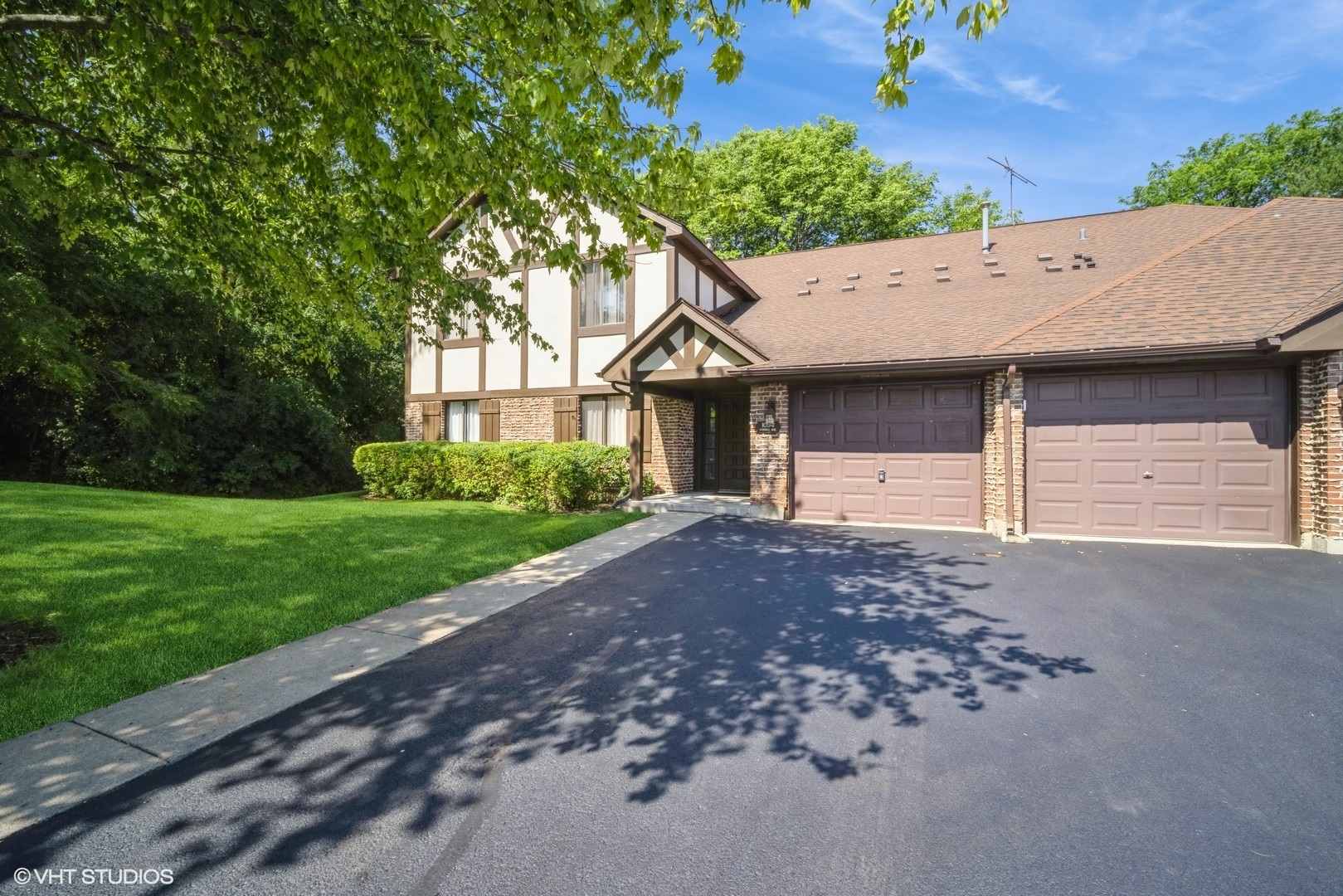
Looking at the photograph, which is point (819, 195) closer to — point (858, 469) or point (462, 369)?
point (462, 369)

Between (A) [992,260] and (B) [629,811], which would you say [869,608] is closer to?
(B) [629,811]

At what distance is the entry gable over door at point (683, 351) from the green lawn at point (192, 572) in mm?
3218

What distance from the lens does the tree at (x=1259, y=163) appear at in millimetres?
25422

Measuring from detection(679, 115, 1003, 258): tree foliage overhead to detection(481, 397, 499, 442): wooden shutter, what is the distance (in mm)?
13916

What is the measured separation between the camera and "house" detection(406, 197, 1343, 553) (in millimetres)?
9219

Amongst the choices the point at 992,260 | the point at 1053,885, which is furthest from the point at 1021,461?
the point at 1053,885

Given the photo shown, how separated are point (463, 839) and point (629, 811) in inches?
29.7

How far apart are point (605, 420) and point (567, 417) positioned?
1072mm

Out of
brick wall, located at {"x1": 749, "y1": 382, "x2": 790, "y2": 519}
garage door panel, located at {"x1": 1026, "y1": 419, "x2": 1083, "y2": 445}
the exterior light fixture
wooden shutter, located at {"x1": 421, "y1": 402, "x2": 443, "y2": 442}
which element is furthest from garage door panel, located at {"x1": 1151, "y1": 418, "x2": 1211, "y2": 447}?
wooden shutter, located at {"x1": 421, "y1": 402, "x2": 443, "y2": 442}

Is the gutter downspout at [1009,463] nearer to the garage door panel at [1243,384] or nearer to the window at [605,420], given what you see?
the garage door panel at [1243,384]

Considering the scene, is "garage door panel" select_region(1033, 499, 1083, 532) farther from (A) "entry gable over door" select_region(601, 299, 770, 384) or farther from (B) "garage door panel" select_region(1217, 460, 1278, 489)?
(A) "entry gable over door" select_region(601, 299, 770, 384)

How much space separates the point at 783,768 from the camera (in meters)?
3.28

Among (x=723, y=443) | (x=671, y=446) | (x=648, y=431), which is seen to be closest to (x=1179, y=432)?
(x=723, y=443)

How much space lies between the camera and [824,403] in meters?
12.0
